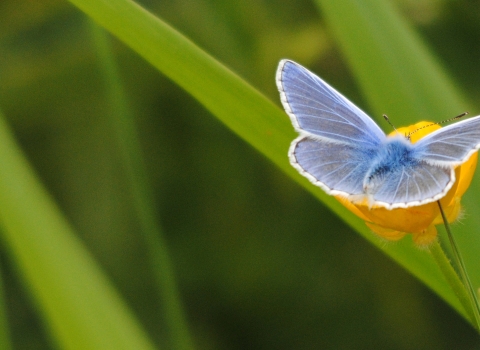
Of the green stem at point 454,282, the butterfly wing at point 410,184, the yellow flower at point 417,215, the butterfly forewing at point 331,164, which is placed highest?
the butterfly forewing at point 331,164

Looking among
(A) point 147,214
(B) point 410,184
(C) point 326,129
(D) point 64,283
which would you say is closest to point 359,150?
(C) point 326,129

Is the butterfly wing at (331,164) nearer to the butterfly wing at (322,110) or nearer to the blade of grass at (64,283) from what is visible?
the butterfly wing at (322,110)

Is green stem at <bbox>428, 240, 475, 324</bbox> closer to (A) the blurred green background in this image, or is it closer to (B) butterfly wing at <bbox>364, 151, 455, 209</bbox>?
(B) butterfly wing at <bbox>364, 151, 455, 209</bbox>

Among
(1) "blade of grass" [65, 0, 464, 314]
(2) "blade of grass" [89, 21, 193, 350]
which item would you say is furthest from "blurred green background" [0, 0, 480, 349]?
(1) "blade of grass" [65, 0, 464, 314]

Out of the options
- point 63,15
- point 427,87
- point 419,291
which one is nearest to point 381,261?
point 419,291

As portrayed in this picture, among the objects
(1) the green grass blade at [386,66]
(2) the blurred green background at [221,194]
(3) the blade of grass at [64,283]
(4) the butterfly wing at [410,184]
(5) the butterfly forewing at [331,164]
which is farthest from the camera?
(2) the blurred green background at [221,194]

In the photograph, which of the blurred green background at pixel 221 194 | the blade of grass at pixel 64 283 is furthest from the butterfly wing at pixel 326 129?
the blurred green background at pixel 221 194

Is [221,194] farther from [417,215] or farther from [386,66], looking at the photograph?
[417,215]
